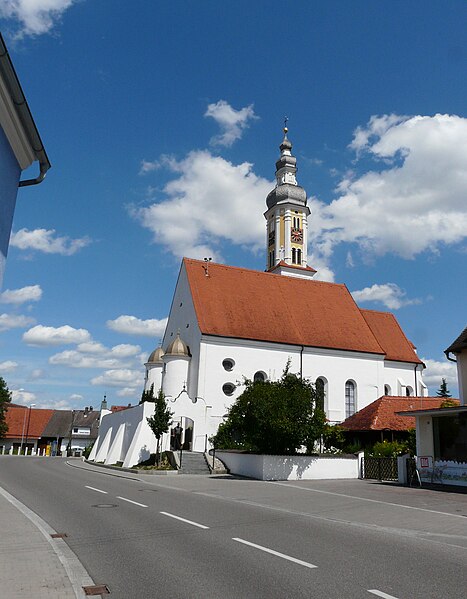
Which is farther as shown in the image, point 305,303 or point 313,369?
point 305,303

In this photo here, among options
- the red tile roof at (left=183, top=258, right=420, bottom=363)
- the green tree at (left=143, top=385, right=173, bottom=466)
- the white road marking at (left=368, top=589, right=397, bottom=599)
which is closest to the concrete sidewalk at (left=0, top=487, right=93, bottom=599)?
the white road marking at (left=368, top=589, right=397, bottom=599)

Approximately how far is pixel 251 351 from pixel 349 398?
30.7 feet

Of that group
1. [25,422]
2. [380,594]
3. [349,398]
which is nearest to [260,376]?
[349,398]

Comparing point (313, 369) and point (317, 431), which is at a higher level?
point (313, 369)

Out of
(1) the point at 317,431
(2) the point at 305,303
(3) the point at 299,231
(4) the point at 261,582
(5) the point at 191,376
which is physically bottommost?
(4) the point at 261,582

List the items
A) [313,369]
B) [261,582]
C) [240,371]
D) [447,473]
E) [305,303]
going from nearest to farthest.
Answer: [261,582], [447,473], [240,371], [313,369], [305,303]

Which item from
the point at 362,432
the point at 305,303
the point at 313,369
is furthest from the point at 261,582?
the point at 305,303

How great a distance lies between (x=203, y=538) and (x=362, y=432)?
80.3 ft

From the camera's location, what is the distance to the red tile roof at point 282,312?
40469mm

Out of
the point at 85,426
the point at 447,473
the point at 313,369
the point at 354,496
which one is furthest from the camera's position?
the point at 85,426

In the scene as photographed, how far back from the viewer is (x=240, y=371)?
38.8 m

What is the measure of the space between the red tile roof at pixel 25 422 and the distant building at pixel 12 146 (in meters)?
78.8

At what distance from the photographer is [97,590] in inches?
250

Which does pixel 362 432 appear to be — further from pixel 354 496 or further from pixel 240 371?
pixel 354 496
